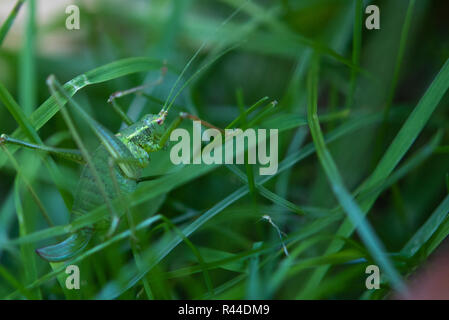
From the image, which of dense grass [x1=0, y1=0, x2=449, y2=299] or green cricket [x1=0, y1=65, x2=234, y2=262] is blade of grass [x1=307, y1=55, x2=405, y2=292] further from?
green cricket [x1=0, y1=65, x2=234, y2=262]

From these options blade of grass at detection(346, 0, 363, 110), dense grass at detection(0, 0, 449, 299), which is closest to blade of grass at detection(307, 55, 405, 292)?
dense grass at detection(0, 0, 449, 299)

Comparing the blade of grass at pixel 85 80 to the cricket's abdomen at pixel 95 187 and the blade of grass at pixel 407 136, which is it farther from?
the blade of grass at pixel 407 136

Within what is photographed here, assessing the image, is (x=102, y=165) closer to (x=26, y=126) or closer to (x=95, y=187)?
(x=95, y=187)

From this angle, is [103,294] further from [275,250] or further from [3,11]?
[3,11]

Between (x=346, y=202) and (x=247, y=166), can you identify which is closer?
(x=346, y=202)

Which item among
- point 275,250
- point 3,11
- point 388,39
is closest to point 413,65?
point 388,39

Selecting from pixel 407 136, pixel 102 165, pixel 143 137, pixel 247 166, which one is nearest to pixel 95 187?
pixel 102 165
